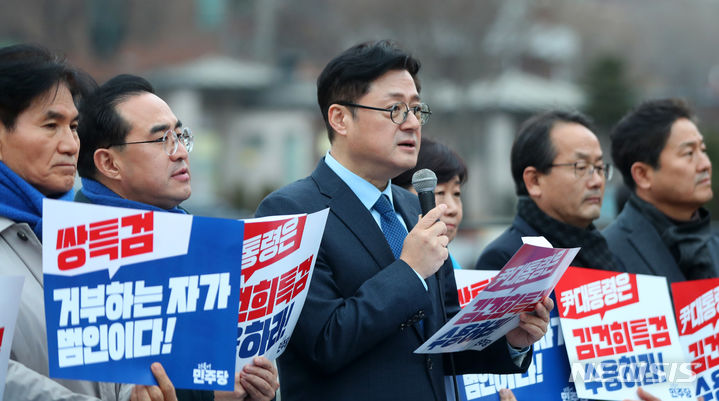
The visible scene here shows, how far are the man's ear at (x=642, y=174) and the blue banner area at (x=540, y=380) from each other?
141 centimetres

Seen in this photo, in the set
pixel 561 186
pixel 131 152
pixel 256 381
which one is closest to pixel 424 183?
pixel 256 381

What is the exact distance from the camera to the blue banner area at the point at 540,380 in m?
3.66

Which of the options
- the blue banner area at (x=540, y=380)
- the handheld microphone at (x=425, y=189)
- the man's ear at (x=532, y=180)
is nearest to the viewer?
the handheld microphone at (x=425, y=189)

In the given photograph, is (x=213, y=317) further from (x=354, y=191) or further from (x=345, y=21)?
(x=345, y=21)

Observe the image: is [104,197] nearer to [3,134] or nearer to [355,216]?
[3,134]

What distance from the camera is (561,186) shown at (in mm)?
4449

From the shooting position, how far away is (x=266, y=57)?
131ft

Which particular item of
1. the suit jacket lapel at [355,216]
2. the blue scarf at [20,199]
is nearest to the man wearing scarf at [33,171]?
the blue scarf at [20,199]

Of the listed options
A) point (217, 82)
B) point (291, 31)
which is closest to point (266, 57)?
point (291, 31)

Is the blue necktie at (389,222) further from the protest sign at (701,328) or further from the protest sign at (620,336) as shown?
the protest sign at (701,328)

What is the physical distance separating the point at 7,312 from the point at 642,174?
3.55m

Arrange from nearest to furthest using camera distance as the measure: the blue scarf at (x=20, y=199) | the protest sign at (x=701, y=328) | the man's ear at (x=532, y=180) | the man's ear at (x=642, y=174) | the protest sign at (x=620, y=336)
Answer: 1. the blue scarf at (x=20, y=199)
2. the protest sign at (x=620, y=336)
3. the protest sign at (x=701, y=328)
4. the man's ear at (x=532, y=180)
5. the man's ear at (x=642, y=174)

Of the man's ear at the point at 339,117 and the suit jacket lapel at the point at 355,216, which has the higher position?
the man's ear at the point at 339,117

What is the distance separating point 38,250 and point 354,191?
1.09 metres
